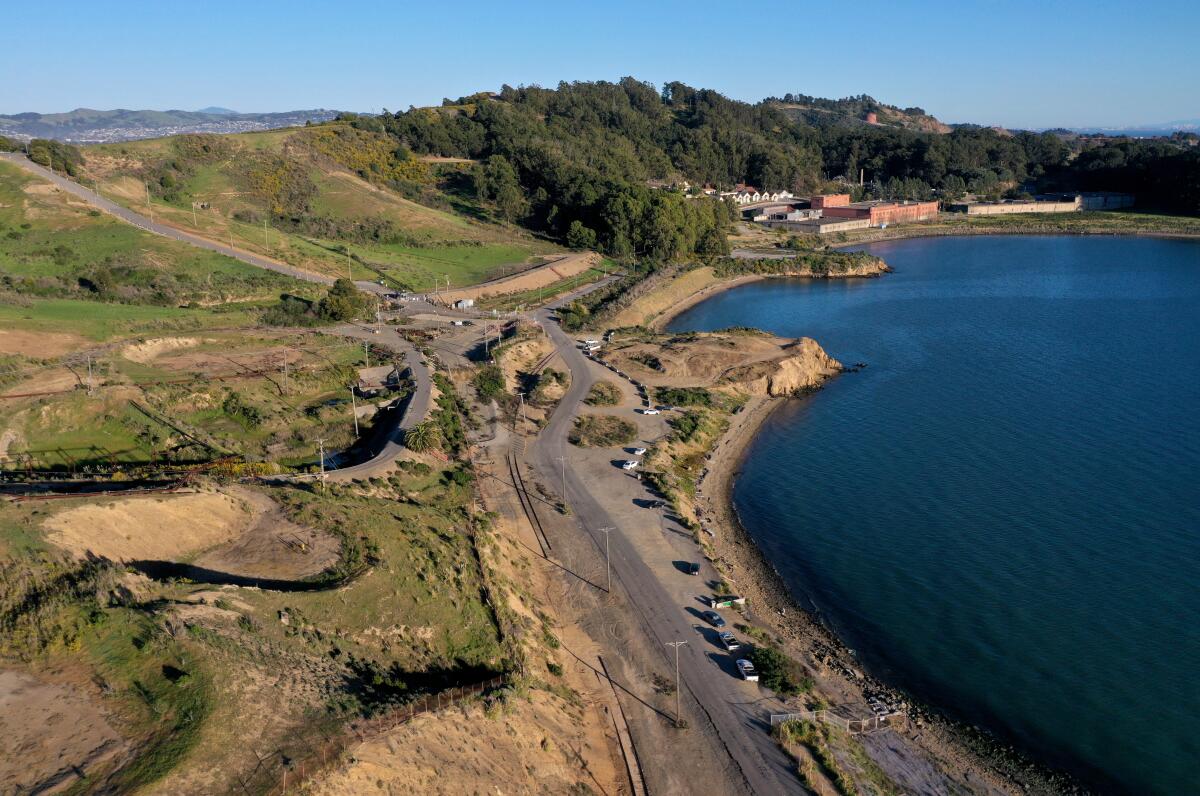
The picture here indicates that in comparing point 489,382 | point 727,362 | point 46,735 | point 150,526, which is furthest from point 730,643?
point 727,362

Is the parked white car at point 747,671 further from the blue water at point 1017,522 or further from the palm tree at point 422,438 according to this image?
the palm tree at point 422,438

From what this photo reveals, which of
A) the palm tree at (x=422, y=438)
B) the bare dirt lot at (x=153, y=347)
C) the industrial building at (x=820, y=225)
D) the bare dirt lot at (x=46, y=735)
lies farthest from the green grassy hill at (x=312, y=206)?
the bare dirt lot at (x=46, y=735)

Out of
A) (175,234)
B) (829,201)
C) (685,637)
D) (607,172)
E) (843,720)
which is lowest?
(843,720)

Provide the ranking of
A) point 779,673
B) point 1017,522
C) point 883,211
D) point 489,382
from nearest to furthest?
point 779,673, point 1017,522, point 489,382, point 883,211

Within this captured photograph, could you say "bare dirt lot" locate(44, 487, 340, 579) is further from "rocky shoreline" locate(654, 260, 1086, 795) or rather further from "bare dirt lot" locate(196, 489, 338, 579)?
"rocky shoreline" locate(654, 260, 1086, 795)

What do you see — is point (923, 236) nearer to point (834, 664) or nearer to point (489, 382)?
point (489, 382)

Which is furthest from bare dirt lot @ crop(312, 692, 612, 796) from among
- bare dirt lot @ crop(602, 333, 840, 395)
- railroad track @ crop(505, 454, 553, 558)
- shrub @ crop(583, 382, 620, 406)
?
bare dirt lot @ crop(602, 333, 840, 395)
